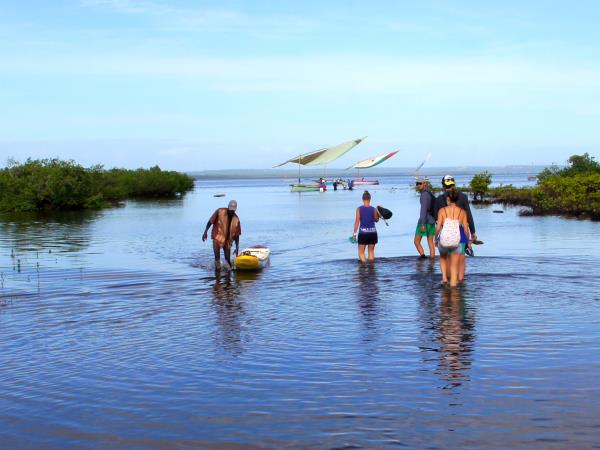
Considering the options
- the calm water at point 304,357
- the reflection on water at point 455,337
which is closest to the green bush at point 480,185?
the calm water at point 304,357

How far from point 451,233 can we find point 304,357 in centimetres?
517

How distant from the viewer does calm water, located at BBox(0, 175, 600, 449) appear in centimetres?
620

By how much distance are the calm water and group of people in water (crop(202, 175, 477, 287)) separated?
21.9 inches

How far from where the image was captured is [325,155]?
90.8 m

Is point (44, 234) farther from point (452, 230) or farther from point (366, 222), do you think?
point (452, 230)

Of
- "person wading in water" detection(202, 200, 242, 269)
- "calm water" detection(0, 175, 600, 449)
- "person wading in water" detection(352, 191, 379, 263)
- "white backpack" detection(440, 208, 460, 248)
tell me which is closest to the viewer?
"calm water" detection(0, 175, 600, 449)

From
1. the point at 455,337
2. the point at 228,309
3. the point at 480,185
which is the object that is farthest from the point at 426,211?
the point at 480,185

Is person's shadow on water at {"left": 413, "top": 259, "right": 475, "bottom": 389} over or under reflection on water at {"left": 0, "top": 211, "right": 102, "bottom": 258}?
under

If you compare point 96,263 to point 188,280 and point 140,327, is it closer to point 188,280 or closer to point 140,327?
point 188,280

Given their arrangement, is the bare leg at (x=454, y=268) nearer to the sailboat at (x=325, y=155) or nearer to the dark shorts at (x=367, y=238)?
the dark shorts at (x=367, y=238)

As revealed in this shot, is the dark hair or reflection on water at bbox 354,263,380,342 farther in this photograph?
the dark hair

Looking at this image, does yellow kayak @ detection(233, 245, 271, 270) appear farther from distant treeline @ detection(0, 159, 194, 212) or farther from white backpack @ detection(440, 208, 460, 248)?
distant treeline @ detection(0, 159, 194, 212)

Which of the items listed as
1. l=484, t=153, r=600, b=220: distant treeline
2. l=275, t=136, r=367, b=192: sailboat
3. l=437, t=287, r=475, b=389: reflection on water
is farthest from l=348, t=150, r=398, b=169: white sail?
l=437, t=287, r=475, b=389: reflection on water

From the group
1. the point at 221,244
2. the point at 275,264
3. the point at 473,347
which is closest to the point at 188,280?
the point at 221,244
